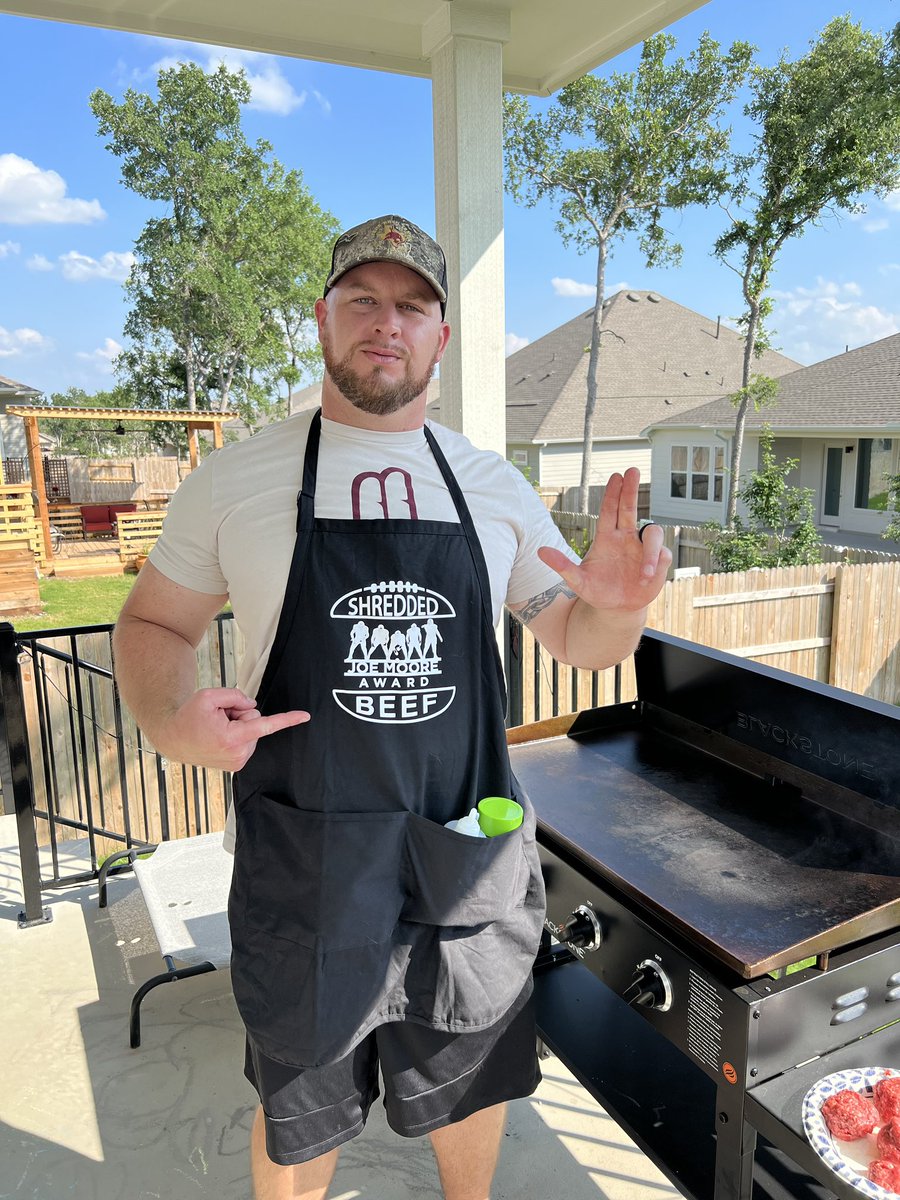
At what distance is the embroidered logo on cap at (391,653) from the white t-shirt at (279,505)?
5.3 inches

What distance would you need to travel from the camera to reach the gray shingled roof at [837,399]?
51.8 feet

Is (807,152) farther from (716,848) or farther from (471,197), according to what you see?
(716,848)

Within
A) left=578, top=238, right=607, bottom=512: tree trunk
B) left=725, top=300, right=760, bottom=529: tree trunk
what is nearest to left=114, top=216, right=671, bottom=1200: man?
left=725, top=300, right=760, bottom=529: tree trunk

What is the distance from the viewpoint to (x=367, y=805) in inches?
51.6

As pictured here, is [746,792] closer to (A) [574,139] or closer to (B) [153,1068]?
(B) [153,1068]

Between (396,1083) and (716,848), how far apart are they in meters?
0.70

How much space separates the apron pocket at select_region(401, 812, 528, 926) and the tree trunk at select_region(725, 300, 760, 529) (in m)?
14.3

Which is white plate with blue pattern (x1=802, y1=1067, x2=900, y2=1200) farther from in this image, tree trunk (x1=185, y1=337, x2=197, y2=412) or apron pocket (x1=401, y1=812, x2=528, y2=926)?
tree trunk (x1=185, y1=337, x2=197, y2=412)

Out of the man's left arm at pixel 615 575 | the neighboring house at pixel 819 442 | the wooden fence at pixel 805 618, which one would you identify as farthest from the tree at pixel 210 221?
the man's left arm at pixel 615 575

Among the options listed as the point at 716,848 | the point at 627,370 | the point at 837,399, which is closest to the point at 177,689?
the point at 716,848

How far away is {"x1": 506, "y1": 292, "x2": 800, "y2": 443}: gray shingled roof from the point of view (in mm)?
21438

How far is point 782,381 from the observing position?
1941 centimetres

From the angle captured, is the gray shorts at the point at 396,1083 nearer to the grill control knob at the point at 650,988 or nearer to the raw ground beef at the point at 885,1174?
the grill control knob at the point at 650,988

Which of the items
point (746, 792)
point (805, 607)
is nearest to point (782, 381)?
point (805, 607)
